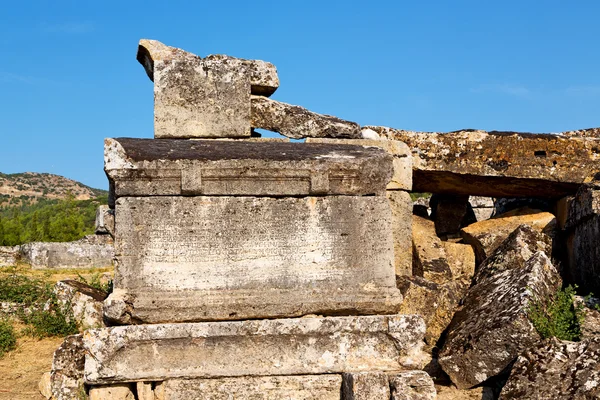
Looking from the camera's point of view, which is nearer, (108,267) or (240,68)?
(240,68)

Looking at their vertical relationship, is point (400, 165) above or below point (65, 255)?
above

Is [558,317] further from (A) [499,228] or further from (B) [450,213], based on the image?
(B) [450,213]

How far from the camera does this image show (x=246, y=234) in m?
4.74

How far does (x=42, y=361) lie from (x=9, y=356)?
0.39 m

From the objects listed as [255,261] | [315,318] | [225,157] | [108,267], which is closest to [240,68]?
[225,157]

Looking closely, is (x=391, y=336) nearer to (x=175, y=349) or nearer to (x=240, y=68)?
(x=175, y=349)

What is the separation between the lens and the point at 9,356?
21.7ft

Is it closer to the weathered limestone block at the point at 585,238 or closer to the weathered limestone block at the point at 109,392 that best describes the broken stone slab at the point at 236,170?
the weathered limestone block at the point at 109,392

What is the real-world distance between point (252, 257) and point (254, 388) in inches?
33.5

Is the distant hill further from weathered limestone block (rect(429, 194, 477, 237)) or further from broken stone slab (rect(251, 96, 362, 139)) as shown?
broken stone slab (rect(251, 96, 362, 139))

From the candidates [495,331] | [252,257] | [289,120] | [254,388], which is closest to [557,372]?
[495,331]

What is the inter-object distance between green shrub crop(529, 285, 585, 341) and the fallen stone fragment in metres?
0.54

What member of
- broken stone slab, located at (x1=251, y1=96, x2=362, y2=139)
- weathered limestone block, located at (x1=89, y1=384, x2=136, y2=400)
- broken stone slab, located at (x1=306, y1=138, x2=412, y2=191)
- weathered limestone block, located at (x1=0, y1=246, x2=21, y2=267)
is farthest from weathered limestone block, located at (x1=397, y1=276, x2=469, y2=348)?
weathered limestone block, located at (x1=0, y1=246, x2=21, y2=267)

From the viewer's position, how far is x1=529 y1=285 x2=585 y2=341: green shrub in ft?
17.5
